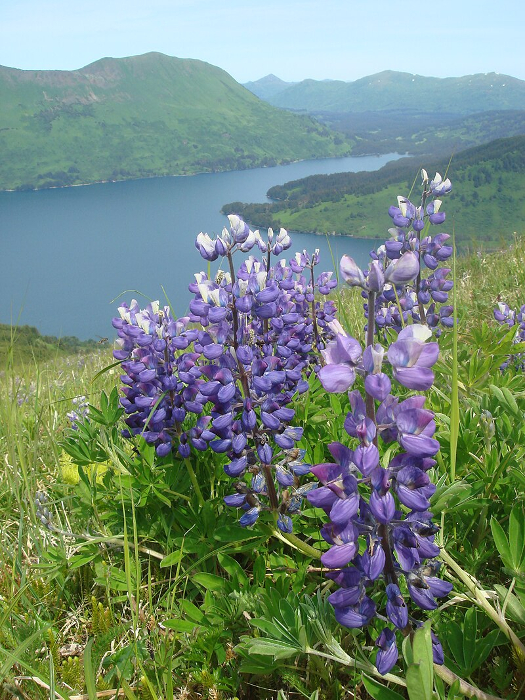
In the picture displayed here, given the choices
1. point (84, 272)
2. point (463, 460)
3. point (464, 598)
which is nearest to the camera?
point (464, 598)

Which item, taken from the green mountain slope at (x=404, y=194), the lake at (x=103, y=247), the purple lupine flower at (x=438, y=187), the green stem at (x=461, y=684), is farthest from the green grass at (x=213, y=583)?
the green mountain slope at (x=404, y=194)

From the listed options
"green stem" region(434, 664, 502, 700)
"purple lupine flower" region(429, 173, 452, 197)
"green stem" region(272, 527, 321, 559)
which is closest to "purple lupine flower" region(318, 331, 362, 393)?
"green stem" region(434, 664, 502, 700)

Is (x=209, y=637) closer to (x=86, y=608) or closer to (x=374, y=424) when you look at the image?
(x=86, y=608)

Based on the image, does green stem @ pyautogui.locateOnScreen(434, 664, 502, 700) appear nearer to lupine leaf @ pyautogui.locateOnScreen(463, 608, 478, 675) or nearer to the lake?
lupine leaf @ pyautogui.locateOnScreen(463, 608, 478, 675)

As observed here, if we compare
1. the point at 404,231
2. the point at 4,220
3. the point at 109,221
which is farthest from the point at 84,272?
the point at 404,231

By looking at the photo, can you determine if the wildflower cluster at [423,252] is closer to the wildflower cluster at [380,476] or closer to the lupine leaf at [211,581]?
the lupine leaf at [211,581]
